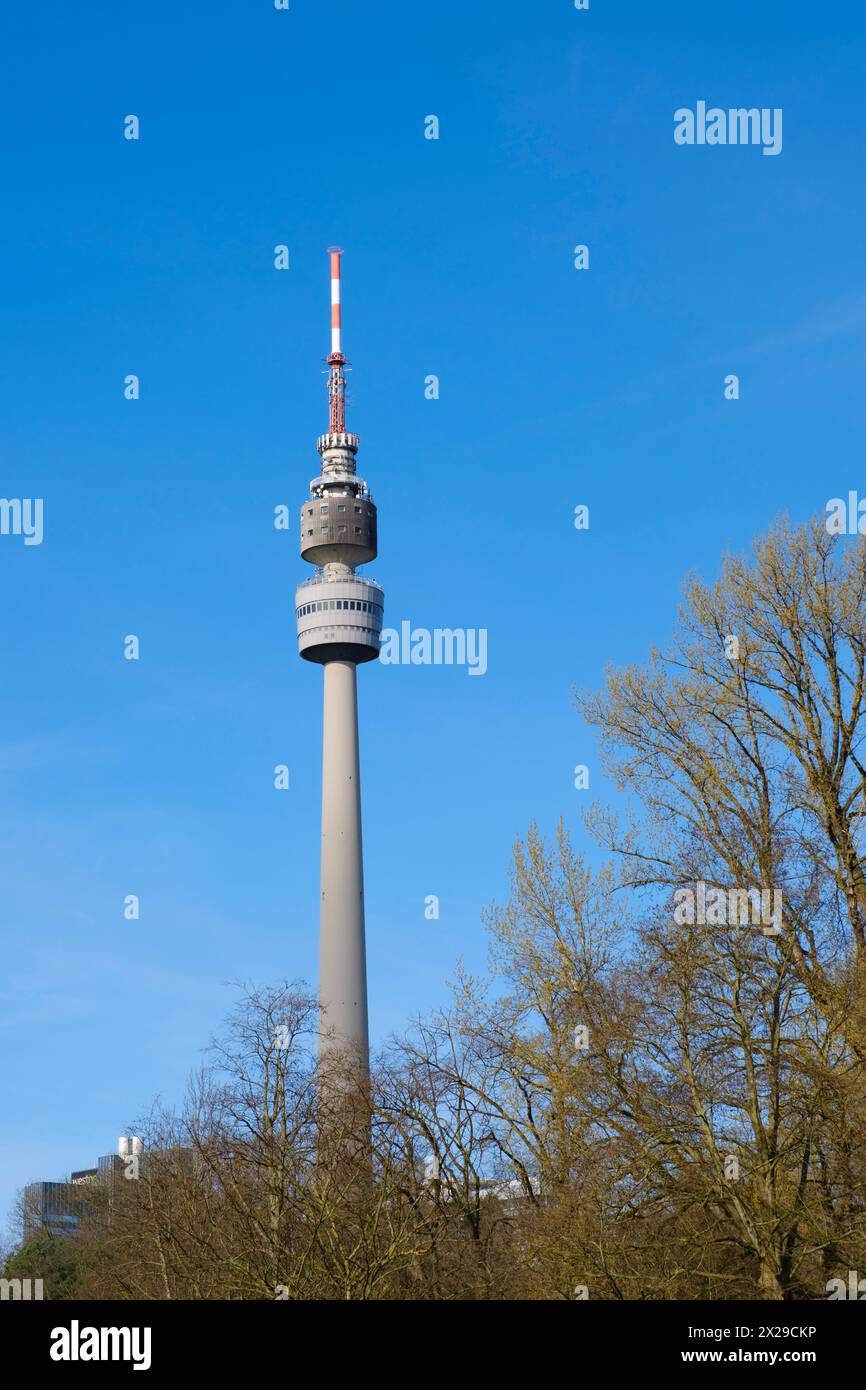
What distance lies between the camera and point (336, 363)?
12519cm

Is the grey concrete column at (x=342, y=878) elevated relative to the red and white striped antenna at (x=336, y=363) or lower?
lower

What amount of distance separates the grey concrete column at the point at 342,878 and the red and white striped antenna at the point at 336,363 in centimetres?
2059

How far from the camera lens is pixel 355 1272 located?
33.1 metres

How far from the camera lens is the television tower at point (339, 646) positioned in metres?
112

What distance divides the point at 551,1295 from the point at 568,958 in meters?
8.18

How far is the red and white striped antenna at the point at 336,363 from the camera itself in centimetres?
12203

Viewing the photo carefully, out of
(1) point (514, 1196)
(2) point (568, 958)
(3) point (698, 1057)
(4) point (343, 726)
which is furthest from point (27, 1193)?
(3) point (698, 1057)

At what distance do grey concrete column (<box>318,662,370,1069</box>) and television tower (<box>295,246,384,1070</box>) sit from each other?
7cm

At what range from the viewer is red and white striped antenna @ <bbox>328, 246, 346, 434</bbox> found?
122025mm

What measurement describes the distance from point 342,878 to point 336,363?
37867 mm

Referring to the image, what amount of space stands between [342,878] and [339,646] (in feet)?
58.7

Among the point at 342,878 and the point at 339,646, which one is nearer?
the point at 342,878

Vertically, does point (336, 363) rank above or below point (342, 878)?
above
